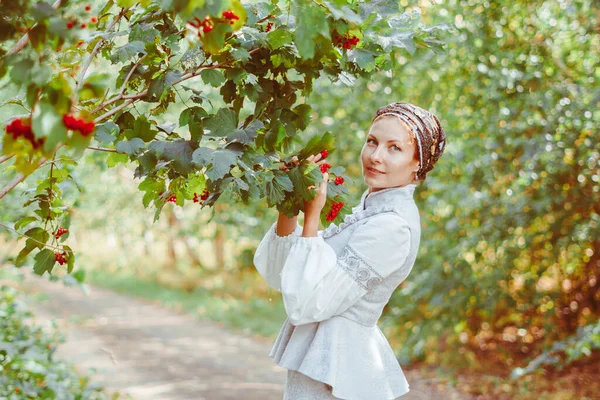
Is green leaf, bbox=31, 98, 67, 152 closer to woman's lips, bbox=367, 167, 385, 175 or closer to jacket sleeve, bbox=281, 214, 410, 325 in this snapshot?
jacket sleeve, bbox=281, 214, 410, 325

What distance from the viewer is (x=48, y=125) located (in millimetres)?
1107

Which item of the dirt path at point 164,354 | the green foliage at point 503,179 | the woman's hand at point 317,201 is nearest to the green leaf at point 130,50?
the woman's hand at point 317,201

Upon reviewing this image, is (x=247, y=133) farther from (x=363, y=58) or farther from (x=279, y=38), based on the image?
(x=363, y=58)

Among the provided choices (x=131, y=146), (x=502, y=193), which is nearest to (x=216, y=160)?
(x=131, y=146)

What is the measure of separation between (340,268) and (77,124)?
98 cm

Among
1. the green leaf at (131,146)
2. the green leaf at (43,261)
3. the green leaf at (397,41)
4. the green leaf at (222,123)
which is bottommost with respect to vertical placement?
the green leaf at (43,261)

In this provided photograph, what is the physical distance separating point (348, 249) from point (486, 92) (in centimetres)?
344

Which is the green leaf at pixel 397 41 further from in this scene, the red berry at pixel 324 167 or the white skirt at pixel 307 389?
the white skirt at pixel 307 389

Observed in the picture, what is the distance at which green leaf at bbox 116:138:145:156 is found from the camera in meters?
1.79

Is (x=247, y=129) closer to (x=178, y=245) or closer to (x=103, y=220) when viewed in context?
(x=103, y=220)

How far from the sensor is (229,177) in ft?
5.74

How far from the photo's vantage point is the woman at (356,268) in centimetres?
187

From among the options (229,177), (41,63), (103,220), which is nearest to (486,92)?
(229,177)

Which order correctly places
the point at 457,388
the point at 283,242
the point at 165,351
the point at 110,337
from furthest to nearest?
the point at 110,337, the point at 165,351, the point at 457,388, the point at 283,242
